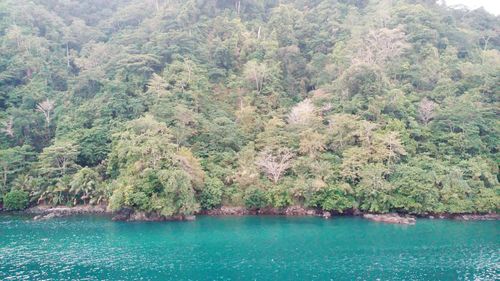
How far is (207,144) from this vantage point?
5041cm

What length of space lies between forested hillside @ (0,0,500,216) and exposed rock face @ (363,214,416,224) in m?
1.25

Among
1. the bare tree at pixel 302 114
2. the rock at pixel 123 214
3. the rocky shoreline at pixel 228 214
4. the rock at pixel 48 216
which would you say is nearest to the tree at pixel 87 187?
Result: the rocky shoreline at pixel 228 214

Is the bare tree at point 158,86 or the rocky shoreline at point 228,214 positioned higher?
the bare tree at point 158,86

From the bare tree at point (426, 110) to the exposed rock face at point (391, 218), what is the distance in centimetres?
1540

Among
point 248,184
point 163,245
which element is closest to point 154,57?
point 248,184

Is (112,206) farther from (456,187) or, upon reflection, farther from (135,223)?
(456,187)

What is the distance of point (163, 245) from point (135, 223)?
9.31 metres

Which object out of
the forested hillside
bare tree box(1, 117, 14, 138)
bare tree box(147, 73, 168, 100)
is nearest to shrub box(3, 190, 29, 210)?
the forested hillside

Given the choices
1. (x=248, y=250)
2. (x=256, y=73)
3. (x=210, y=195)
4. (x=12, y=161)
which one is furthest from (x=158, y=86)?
(x=248, y=250)

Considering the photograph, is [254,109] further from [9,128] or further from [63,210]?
[9,128]

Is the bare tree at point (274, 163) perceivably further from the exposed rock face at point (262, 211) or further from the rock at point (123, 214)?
the rock at point (123, 214)

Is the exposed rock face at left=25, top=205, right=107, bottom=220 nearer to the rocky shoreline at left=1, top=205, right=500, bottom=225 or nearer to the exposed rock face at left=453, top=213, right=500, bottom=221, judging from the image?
the rocky shoreline at left=1, top=205, right=500, bottom=225

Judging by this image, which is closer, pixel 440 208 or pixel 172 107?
pixel 440 208

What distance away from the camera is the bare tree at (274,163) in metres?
45.7
